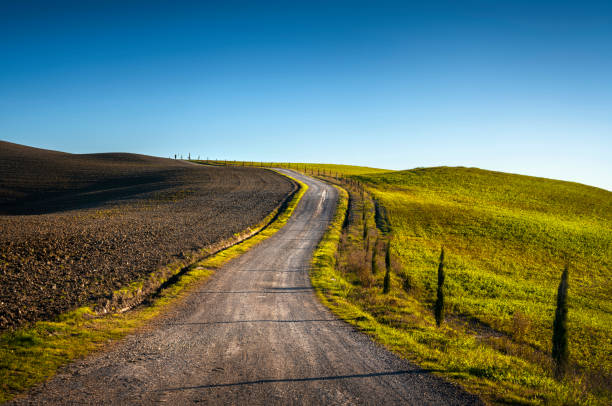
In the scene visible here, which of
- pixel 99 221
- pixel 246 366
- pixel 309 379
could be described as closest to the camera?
pixel 309 379

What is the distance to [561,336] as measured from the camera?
10891 mm

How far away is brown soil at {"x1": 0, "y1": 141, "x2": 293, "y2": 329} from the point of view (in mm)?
14766

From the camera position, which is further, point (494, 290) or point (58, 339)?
point (494, 290)

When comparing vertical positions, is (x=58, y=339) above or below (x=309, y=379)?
below

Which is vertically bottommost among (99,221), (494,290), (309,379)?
(494,290)

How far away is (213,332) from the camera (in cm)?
1130

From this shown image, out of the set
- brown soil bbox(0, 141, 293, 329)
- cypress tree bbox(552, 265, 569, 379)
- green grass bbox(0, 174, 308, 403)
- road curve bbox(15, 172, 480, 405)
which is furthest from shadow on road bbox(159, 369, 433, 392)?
brown soil bbox(0, 141, 293, 329)

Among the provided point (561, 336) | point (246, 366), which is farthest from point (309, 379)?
point (561, 336)

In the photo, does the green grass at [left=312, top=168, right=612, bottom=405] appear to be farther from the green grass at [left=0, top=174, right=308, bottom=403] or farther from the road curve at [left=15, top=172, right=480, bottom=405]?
the green grass at [left=0, top=174, right=308, bottom=403]

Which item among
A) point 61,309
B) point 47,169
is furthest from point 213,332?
point 47,169

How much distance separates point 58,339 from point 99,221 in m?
27.0

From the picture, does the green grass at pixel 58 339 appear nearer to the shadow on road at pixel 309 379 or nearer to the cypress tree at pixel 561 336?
the shadow on road at pixel 309 379

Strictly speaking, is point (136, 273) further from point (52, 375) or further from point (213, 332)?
point (52, 375)

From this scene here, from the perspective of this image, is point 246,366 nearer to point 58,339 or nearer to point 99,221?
point 58,339
